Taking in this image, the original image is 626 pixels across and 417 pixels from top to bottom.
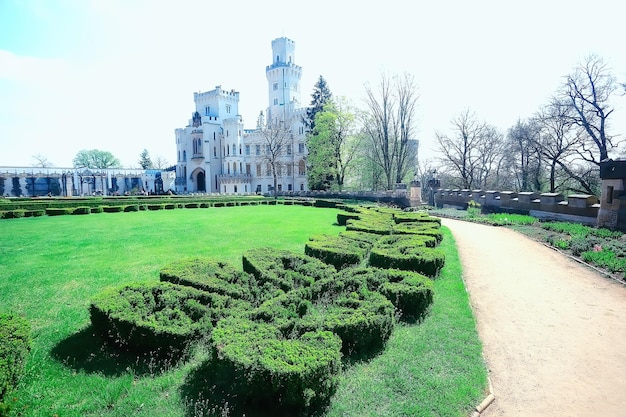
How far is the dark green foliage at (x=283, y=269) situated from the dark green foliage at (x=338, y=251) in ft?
2.60

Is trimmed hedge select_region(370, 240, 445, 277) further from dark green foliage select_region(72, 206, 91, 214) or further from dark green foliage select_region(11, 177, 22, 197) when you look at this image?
dark green foliage select_region(11, 177, 22, 197)

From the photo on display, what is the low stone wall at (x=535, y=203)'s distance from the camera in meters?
13.8

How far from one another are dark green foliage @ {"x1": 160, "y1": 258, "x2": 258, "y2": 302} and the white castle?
5006 cm

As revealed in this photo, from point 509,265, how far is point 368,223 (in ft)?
14.9

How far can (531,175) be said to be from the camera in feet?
105

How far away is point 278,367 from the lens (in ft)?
10.4

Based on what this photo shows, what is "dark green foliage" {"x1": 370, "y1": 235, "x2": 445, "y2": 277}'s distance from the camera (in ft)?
23.3

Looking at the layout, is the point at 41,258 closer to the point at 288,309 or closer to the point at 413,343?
the point at 288,309

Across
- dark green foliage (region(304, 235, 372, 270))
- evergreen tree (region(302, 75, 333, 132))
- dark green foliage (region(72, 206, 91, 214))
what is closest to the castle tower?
evergreen tree (region(302, 75, 333, 132))

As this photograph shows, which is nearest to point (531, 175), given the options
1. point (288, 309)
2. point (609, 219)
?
point (609, 219)

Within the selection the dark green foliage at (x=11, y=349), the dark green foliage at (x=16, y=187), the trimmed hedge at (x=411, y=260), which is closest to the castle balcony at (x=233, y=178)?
the dark green foliage at (x=16, y=187)

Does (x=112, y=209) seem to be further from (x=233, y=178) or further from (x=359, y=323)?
(x=233, y=178)

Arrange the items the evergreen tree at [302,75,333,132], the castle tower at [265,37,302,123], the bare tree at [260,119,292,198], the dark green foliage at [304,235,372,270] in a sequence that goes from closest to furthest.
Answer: the dark green foliage at [304,235,372,270] → the bare tree at [260,119,292,198] → the evergreen tree at [302,75,333,132] → the castle tower at [265,37,302,123]

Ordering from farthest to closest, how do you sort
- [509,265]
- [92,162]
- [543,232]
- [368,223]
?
1. [92,162]
2. [543,232]
3. [368,223]
4. [509,265]
